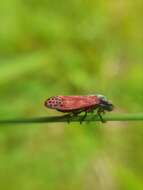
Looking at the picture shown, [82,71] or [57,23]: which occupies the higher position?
[57,23]

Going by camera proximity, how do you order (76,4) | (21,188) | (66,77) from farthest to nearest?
(76,4) < (66,77) < (21,188)

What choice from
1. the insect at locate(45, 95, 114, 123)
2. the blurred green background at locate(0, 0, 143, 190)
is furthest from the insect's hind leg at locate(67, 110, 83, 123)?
the blurred green background at locate(0, 0, 143, 190)

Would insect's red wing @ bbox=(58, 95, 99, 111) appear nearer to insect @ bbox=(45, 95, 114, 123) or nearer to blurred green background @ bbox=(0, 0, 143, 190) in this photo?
insect @ bbox=(45, 95, 114, 123)

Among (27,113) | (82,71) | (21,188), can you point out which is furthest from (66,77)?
(21,188)

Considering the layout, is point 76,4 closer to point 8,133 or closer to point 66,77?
point 66,77

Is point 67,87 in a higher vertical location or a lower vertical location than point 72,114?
lower

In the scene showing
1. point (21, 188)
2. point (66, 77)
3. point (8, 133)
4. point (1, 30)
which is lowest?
point (21, 188)

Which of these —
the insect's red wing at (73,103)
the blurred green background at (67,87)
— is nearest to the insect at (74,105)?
the insect's red wing at (73,103)

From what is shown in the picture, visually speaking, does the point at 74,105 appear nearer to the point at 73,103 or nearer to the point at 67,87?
the point at 73,103

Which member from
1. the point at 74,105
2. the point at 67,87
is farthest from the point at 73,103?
the point at 67,87
